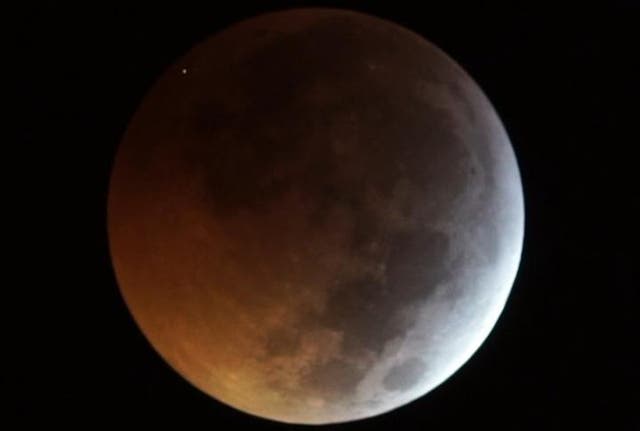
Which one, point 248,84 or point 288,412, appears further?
point 288,412

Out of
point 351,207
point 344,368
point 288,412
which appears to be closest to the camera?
point 351,207

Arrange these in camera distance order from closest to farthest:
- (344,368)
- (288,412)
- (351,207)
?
1. (351,207)
2. (344,368)
3. (288,412)

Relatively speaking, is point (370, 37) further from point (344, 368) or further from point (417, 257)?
point (344, 368)

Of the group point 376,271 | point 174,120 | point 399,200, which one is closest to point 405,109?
point 399,200

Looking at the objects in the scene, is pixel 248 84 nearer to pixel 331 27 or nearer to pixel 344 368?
pixel 331 27

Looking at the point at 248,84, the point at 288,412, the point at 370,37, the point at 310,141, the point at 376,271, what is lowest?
the point at 288,412

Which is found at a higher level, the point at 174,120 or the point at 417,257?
the point at 174,120

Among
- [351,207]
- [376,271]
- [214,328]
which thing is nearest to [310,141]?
[351,207]
